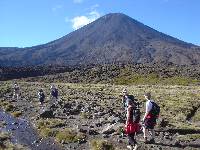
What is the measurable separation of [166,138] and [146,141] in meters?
2.53

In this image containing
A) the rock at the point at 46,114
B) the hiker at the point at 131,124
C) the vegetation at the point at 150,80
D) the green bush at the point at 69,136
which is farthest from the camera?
the vegetation at the point at 150,80

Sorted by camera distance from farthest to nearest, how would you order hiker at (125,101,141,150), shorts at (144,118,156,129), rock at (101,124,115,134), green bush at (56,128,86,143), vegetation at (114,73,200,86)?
vegetation at (114,73,200,86)
rock at (101,124,115,134)
green bush at (56,128,86,143)
shorts at (144,118,156,129)
hiker at (125,101,141,150)

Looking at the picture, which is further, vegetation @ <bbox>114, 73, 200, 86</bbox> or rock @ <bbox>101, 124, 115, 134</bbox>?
vegetation @ <bbox>114, 73, 200, 86</bbox>

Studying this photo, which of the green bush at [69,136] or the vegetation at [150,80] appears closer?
the green bush at [69,136]

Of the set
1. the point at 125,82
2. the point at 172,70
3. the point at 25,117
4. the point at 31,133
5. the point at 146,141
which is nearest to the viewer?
the point at 146,141

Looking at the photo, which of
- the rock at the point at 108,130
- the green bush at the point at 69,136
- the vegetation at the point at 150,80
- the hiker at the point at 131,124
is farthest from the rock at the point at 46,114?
the vegetation at the point at 150,80

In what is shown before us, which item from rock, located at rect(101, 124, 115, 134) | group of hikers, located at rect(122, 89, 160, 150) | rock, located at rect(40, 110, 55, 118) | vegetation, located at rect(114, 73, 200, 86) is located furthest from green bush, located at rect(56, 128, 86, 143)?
vegetation, located at rect(114, 73, 200, 86)

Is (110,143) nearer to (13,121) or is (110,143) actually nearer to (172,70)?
(13,121)

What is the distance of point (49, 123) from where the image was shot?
33.9m

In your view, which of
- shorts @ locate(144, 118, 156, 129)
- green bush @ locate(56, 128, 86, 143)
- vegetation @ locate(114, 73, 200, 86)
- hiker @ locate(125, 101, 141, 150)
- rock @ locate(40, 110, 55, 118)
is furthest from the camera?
vegetation @ locate(114, 73, 200, 86)

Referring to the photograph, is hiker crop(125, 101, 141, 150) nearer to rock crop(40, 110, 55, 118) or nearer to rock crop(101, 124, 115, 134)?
rock crop(101, 124, 115, 134)

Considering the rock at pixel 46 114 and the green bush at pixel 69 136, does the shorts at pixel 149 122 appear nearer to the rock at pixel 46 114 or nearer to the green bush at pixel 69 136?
the green bush at pixel 69 136

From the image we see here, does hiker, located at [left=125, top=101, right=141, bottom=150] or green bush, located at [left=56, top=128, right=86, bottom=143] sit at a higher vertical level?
hiker, located at [left=125, top=101, right=141, bottom=150]

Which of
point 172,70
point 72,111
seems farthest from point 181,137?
point 172,70
